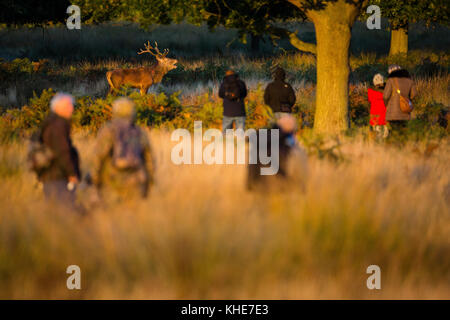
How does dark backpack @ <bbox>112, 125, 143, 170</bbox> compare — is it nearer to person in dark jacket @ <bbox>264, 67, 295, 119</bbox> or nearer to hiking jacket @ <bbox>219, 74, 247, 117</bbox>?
hiking jacket @ <bbox>219, 74, 247, 117</bbox>

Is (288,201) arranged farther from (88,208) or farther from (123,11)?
(123,11)

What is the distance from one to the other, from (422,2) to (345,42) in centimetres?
210

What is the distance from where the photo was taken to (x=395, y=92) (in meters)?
10.3

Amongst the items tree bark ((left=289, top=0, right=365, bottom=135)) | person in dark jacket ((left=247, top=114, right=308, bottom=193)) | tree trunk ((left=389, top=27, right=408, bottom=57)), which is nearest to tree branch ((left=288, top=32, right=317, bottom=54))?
tree bark ((left=289, top=0, right=365, bottom=135))

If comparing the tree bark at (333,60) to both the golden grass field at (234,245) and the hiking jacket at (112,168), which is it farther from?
the hiking jacket at (112,168)

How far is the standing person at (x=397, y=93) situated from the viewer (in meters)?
10.2

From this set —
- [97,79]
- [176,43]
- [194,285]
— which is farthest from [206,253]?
[176,43]

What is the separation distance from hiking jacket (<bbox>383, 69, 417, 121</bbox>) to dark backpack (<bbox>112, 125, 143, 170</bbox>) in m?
6.05

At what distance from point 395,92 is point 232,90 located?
3118 millimetres

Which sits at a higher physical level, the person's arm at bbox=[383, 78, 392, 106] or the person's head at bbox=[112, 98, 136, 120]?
the person's arm at bbox=[383, 78, 392, 106]

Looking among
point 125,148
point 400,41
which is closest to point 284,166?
point 125,148

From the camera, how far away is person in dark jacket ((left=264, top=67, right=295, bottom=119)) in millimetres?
10984

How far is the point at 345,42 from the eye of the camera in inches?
436

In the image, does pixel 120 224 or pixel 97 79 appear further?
pixel 97 79
